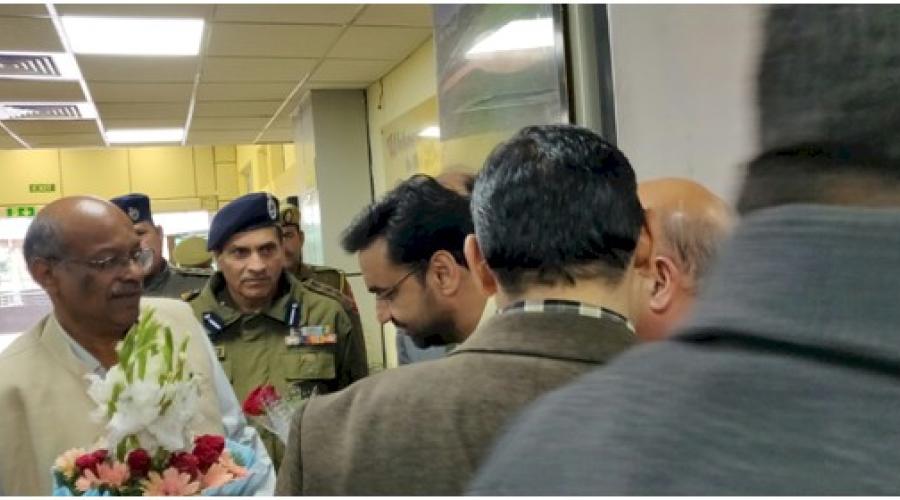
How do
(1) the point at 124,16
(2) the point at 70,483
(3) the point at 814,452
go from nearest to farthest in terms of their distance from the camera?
(3) the point at 814,452, (2) the point at 70,483, (1) the point at 124,16

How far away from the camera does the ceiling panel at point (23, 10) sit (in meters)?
3.21

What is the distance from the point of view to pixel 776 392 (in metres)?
0.29

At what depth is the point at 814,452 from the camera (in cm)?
28

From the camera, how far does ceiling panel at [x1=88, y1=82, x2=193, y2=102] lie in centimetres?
511

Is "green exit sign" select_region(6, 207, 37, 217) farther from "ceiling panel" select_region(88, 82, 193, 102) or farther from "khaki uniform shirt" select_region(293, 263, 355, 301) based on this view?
"khaki uniform shirt" select_region(293, 263, 355, 301)

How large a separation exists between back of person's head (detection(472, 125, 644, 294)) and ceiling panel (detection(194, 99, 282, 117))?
5316 millimetres

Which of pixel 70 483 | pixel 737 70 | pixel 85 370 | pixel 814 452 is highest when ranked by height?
pixel 737 70

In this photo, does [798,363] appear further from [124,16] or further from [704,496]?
[124,16]

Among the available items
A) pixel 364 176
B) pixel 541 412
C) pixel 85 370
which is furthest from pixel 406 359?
pixel 364 176

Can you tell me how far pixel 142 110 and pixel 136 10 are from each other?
2.69 meters

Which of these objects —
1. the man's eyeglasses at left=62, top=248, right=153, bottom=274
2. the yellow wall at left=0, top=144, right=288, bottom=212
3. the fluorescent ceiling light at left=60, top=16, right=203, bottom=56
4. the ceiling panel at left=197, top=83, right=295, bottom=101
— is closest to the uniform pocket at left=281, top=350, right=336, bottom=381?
the man's eyeglasses at left=62, top=248, right=153, bottom=274

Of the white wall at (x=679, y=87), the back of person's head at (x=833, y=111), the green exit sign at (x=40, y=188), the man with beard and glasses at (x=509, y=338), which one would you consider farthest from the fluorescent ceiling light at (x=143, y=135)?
the back of person's head at (x=833, y=111)

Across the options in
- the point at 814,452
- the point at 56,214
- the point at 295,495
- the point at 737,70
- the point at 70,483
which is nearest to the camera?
the point at 814,452

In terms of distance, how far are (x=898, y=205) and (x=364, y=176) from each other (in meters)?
5.62
